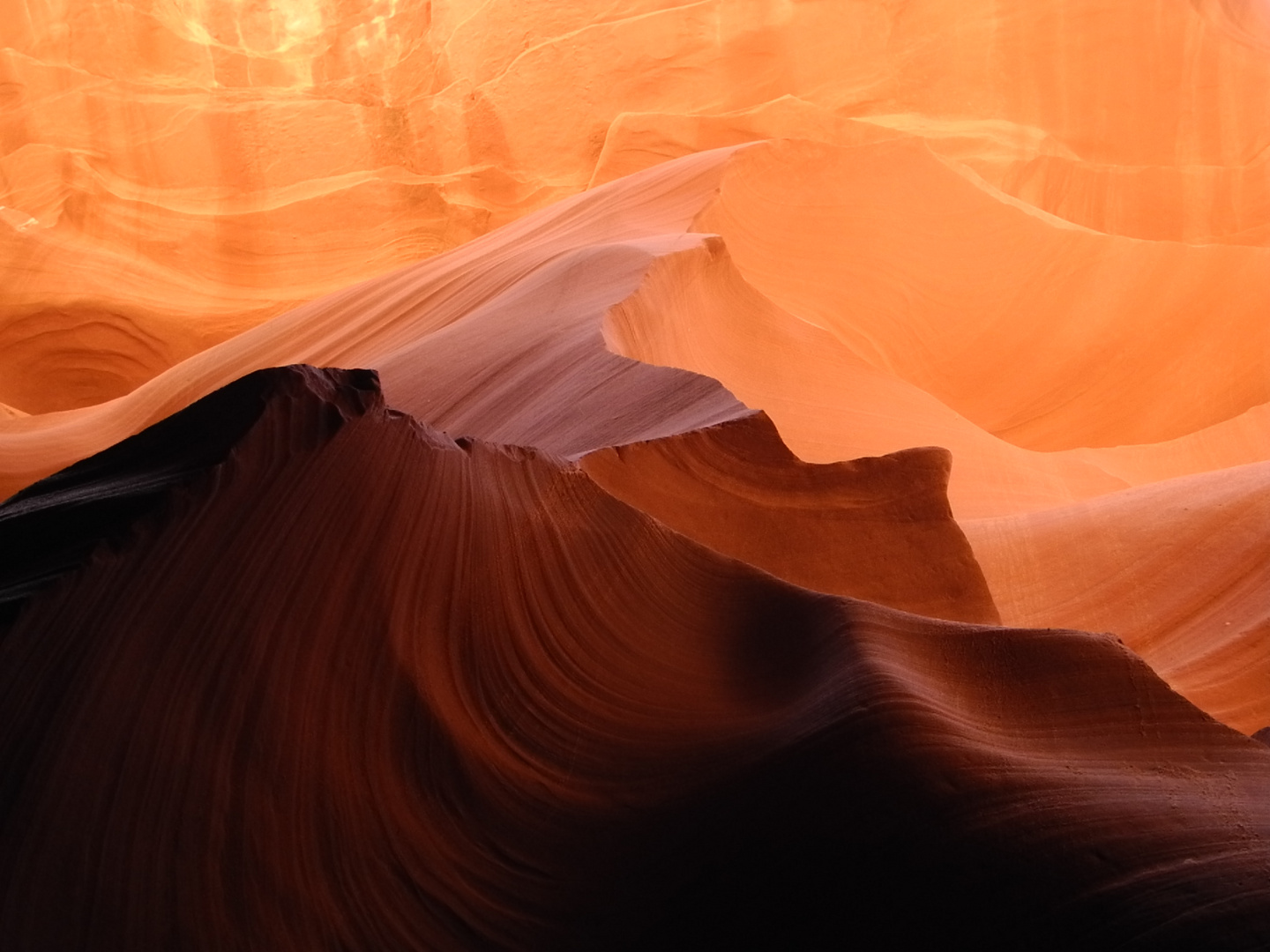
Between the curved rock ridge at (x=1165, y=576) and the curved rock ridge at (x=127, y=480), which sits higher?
the curved rock ridge at (x=127, y=480)

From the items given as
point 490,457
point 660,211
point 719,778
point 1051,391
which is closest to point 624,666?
point 719,778

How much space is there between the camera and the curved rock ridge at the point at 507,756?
78 cm

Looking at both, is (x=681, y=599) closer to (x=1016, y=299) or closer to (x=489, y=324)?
(x=489, y=324)

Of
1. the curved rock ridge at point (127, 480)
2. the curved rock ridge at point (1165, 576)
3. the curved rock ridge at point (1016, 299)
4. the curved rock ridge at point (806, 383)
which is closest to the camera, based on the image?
the curved rock ridge at point (127, 480)

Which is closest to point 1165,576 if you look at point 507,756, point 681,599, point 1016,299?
point 681,599

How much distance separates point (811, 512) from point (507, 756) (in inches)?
30.6

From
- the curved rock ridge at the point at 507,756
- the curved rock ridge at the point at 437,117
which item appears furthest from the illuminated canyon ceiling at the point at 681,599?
the curved rock ridge at the point at 437,117

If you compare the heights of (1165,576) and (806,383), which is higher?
(806,383)

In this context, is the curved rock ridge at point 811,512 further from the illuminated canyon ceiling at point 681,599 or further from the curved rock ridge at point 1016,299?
the curved rock ridge at point 1016,299

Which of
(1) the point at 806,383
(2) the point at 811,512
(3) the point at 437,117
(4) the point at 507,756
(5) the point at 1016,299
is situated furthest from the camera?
(3) the point at 437,117

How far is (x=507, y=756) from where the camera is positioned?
1.00 metres

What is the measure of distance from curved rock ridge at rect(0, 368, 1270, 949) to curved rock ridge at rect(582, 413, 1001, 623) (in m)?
0.39

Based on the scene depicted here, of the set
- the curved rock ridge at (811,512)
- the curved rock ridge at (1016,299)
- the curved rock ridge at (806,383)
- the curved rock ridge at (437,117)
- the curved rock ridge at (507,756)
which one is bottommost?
the curved rock ridge at (507,756)

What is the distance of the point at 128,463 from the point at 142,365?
559 cm
